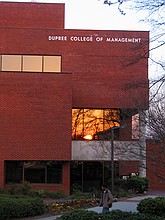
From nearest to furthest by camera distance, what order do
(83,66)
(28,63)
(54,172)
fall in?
1. (54,172)
2. (28,63)
3. (83,66)

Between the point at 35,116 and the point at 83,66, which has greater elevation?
the point at 83,66

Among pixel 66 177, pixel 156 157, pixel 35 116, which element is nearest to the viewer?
pixel 156 157

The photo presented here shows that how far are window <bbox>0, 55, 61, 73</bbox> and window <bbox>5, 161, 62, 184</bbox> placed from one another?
735 cm

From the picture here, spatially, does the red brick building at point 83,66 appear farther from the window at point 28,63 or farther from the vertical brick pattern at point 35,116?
the vertical brick pattern at point 35,116

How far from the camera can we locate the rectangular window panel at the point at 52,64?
115ft

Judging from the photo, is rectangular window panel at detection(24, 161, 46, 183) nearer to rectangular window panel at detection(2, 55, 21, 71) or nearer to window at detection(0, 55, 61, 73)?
window at detection(0, 55, 61, 73)

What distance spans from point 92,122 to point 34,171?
6.37 m

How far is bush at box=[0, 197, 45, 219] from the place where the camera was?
1741cm

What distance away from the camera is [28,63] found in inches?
1374

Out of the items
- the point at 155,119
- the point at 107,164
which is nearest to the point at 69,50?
the point at 107,164

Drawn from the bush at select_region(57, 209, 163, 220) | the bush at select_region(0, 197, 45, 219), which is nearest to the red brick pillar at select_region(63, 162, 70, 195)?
the bush at select_region(0, 197, 45, 219)

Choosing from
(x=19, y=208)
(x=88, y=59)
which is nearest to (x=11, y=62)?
(x=88, y=59)

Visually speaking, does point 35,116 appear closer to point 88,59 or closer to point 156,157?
point 88,59

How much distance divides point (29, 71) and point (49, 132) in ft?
18.0
